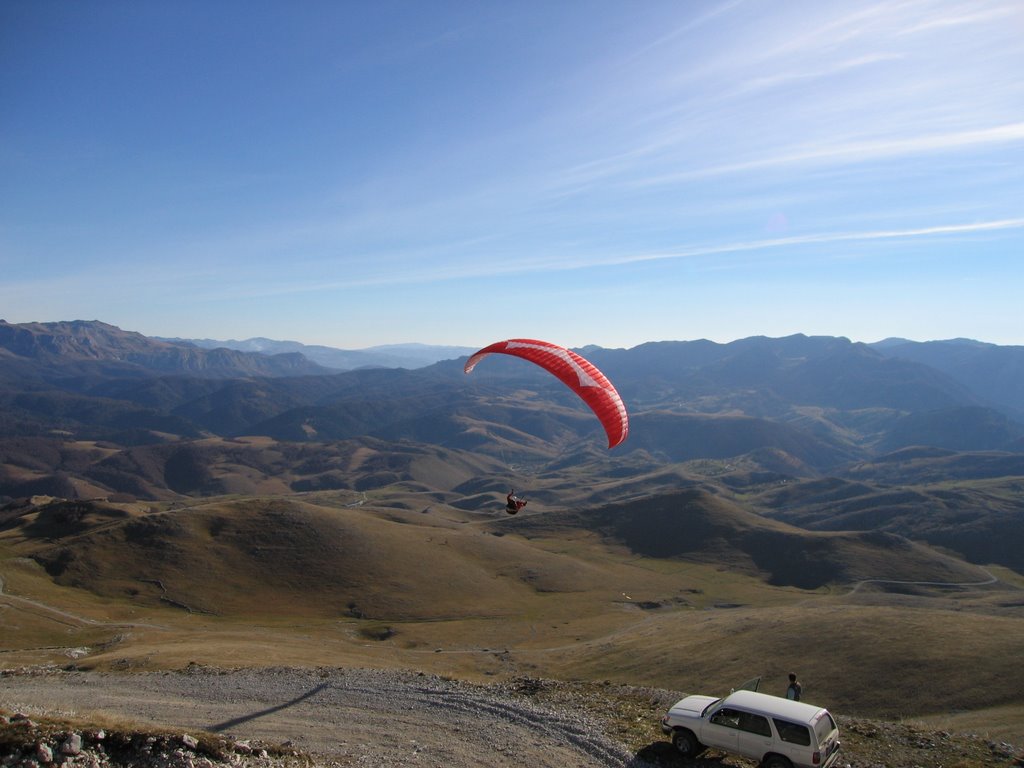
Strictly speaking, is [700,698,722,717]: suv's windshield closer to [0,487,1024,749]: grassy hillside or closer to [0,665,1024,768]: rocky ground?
[0,665,1024,768]: rocky ground

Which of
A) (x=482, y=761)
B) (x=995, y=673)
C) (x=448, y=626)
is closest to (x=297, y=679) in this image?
(x=482, y=761)

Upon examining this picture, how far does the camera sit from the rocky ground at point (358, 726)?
17.1 meters

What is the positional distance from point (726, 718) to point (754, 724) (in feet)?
2.71

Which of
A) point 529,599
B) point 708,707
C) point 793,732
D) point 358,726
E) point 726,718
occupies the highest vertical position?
point 793,732

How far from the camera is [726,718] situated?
1909 centimetres

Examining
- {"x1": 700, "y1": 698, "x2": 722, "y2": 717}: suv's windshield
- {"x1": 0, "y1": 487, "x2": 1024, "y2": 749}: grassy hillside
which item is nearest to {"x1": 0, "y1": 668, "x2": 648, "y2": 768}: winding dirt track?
{"x1": 700, "y1": 698, "x2": 722, "y2": 717}: suv's windshield

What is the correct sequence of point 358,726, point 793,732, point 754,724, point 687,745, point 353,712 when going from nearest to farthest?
1. point 793,732
2. point 754,724
3. point 687,745
4. point 358,726
5. point 353,712

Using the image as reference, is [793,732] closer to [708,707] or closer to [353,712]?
[708,707]

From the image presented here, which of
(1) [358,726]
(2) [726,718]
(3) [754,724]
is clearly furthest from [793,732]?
(1) [358,726]

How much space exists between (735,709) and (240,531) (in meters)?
103

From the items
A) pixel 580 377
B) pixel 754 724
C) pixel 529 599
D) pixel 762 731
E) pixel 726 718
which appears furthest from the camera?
pixel 529 599

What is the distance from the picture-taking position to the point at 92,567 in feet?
297

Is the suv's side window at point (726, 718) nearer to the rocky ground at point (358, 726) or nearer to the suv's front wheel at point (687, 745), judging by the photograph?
the suv's front wheel at point (687, 745)

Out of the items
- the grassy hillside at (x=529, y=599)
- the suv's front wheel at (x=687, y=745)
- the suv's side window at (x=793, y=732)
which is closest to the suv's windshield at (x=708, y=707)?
the suv's front wheel at (x=687, y=745)
